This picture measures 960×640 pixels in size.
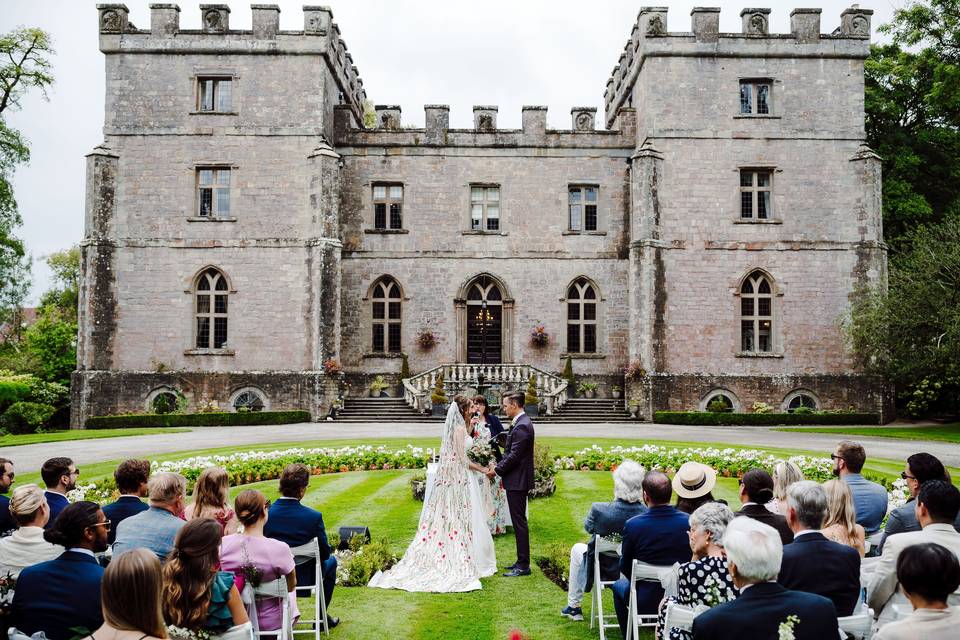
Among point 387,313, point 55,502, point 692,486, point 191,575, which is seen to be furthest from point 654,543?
point 387,313

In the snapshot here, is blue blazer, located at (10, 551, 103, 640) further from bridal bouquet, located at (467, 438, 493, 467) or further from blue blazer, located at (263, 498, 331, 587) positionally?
bridal bouquet, located at (467, 438, 493, 467)

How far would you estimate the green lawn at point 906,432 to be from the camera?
20.0 meters

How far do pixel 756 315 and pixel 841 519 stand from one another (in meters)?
23.0

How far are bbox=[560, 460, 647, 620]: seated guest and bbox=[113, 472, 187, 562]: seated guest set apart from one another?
315 centimetres

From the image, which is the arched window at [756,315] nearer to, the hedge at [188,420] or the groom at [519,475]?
the hedge at [188,420]

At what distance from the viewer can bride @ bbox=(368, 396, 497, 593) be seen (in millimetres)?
7582

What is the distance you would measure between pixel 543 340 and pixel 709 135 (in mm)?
9231

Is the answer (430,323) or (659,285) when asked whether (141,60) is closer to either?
(430,323)

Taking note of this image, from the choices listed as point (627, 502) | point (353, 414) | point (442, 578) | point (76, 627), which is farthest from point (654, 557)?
point (353, 414)

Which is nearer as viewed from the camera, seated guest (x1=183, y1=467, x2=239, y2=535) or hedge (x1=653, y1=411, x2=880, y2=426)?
seated guest (x1=183, y1=467, x2=239, y2=535)

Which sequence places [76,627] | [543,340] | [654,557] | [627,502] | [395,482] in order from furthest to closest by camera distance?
[543,340]
[395,482]
[627,502]
[654,557]
[76,627]

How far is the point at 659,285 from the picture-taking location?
2630 centimetres

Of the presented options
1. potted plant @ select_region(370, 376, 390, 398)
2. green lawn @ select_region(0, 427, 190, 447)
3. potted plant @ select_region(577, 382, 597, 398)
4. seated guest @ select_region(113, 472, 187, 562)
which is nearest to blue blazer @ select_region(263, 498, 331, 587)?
seated guest @ select_region(113, 472, 187, 562)

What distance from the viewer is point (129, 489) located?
5848 millimetres
